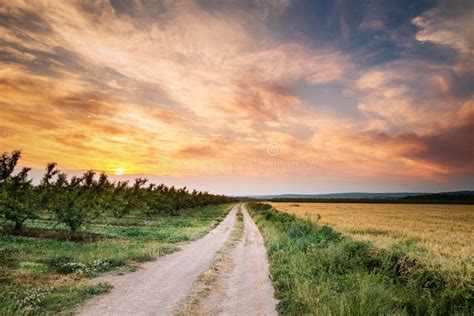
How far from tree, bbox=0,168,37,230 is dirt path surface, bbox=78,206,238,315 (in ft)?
40.6

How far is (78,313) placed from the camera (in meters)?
9.12

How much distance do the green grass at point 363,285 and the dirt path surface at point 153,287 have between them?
11.3 ft

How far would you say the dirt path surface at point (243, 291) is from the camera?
33.3 ft

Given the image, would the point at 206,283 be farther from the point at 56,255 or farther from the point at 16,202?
the point at 16,202

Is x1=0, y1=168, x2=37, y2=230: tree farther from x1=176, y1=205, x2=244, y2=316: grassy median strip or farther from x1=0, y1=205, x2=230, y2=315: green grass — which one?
x1=176, y1=205, x2=244, y2=316: grassy median strip

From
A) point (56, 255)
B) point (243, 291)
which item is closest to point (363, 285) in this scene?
point (243, 291)

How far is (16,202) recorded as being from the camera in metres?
23.6

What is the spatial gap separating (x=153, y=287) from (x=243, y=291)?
3.24m

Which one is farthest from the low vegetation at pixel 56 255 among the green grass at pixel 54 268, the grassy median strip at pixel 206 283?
the grassy median strip at pixel 206 283

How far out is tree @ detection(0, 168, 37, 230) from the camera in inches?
925

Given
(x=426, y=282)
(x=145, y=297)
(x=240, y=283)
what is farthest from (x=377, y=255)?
(x=145, y=297)

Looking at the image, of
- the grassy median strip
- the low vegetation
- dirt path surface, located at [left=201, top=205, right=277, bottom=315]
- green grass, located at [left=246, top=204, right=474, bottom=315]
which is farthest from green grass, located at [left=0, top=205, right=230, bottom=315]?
→ green grass, located at [left=246, top=204, right=474, bottom=315]

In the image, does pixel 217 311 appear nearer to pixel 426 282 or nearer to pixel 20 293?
pixel 20 293

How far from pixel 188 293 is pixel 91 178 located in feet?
204
